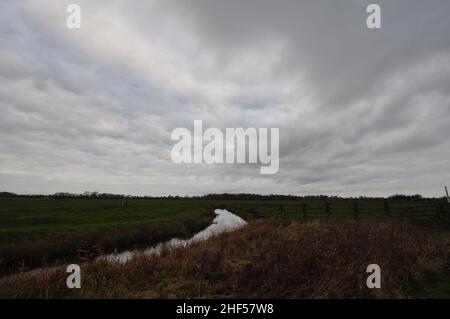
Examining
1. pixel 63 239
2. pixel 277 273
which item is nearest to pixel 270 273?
pixel 277 273

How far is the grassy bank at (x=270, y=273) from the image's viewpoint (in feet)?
23.3

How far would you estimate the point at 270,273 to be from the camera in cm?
770

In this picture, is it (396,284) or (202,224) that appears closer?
(396,284)

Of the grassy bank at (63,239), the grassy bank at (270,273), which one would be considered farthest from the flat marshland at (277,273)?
the grassy bank at (63,239)

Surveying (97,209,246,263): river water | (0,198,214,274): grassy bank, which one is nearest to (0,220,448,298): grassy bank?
(97,209,246,263): river water

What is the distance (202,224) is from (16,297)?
2831 centimetres

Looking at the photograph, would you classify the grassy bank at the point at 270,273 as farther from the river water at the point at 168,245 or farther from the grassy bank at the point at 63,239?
the grassy bank at the point at 63,239

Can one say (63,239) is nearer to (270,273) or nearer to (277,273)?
(270,273)

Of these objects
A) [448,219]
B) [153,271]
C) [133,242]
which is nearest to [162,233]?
[133,242]

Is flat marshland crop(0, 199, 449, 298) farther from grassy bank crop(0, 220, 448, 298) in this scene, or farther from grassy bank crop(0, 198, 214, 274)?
grassy bank crop(0, 198, 214, 274)

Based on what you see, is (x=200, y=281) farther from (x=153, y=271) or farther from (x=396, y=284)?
Result: (x=396, y=284)

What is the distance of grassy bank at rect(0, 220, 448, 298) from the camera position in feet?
23.3
